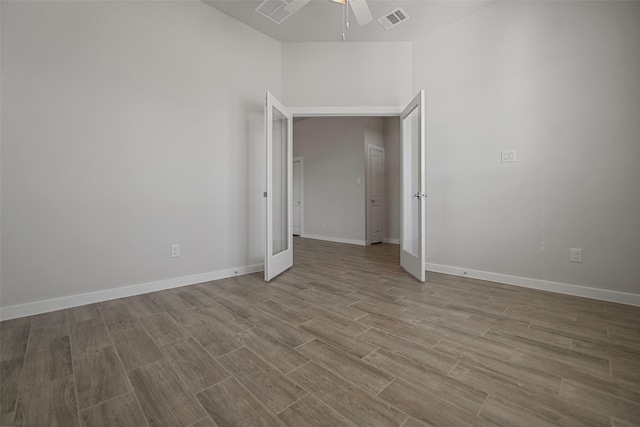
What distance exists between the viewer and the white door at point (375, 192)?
5649mm

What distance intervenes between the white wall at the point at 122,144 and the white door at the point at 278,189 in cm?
34

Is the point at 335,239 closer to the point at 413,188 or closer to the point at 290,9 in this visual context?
the point at 413,188

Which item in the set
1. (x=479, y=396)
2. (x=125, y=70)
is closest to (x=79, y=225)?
(x=125, y=70)

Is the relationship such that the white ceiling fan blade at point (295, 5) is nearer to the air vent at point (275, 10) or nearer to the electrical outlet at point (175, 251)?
the air vent at point (275, 10)

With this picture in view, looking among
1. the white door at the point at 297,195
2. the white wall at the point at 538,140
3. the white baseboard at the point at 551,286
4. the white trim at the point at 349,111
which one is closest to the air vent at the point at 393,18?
the white wall at the point at 538,140

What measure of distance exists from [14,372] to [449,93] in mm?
4303

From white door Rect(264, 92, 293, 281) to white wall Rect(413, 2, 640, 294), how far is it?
1.84m

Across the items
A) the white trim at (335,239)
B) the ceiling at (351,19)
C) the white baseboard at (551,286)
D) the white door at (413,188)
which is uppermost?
the ceiling at (351,19)

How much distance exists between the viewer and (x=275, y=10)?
2.89m

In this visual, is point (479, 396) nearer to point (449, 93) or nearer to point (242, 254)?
point (242, 254)

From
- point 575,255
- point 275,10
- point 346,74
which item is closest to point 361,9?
point 275,10

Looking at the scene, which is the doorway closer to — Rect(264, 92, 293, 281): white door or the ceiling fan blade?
Rect(264, 92, 293, 281): white door

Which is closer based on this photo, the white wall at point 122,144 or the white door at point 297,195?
the white wall at point 122,144

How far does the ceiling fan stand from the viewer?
2.40m
